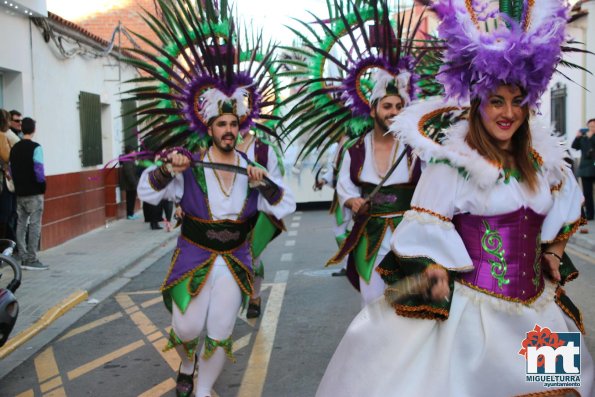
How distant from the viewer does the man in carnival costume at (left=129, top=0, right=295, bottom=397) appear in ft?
17.4

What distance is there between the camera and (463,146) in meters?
3.52

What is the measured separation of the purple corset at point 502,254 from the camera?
339 centimetres

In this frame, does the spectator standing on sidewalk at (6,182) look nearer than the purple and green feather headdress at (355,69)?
No

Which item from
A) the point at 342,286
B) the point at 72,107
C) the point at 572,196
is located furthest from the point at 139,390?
the point at 72,107

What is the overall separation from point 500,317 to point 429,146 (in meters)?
0.76

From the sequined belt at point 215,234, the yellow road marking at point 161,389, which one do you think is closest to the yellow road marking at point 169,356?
the yellow road marking at point 161,389

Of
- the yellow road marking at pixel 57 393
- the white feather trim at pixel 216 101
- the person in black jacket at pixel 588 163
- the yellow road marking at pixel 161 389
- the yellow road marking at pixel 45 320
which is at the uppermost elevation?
the white feather trim at pixel 216 101

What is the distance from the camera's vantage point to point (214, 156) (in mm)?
5633

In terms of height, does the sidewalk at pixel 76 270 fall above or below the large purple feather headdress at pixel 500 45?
below

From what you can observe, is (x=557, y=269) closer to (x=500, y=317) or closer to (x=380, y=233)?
(x=500, y=317)

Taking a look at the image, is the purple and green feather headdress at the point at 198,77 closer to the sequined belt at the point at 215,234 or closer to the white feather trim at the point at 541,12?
the sequined belt at the point at 215,234

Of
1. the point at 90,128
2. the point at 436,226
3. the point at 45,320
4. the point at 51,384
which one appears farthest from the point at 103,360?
the point at 90,128

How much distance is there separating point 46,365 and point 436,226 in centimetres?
410

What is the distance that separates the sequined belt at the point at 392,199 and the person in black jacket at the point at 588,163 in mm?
10520
